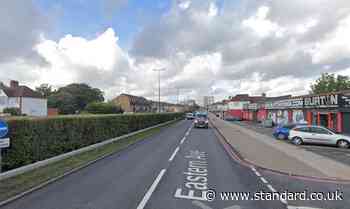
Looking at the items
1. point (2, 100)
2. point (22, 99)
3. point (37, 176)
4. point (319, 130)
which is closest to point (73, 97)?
point (22, 99)

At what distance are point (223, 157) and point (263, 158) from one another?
205cm

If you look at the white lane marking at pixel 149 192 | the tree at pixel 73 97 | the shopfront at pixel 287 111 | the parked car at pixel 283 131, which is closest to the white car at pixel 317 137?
the parked car at pixel 283 131

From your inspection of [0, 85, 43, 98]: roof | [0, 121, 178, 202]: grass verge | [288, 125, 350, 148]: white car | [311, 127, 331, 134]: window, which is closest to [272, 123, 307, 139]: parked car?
[288, 125, 350, 148]: white car

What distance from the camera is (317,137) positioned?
19.4 meters

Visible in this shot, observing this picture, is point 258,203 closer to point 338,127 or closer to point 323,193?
point 323,193

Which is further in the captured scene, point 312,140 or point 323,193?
point 312,140

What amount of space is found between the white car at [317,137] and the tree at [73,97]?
78775 millimetres

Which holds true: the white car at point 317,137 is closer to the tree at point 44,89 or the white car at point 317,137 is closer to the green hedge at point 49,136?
the green hedge at point 49,136

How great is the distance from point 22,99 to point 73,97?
24.4 metres

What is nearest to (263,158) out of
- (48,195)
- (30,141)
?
(48,195)

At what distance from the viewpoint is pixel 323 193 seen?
7.81m

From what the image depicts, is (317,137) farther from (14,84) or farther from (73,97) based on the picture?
(73,97)

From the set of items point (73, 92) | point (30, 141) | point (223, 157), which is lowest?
point (223, 157)

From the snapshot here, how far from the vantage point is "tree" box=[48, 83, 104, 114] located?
Result: 8881 centimetres
